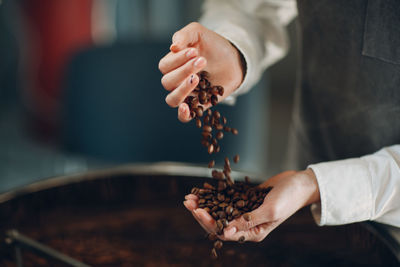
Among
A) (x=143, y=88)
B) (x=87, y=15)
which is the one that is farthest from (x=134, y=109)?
(x=87, y=15)

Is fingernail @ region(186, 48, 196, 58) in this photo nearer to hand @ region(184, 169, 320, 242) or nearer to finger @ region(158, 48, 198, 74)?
finger @ region(158, 48, 198, 74)

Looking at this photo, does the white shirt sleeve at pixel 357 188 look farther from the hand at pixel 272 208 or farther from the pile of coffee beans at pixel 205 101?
the pile of coffee beans at pixel 205 101

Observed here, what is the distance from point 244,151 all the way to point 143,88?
1.45 feet

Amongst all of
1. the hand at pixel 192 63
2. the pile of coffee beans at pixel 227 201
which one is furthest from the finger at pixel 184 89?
the pile of coffee beans at pixel 227 201

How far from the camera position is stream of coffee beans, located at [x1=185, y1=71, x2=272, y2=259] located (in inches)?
22.9

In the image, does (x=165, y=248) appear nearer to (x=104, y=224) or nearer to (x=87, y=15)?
(x=104, y=224)

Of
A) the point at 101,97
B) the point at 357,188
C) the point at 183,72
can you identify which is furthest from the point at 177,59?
the point at 101,97

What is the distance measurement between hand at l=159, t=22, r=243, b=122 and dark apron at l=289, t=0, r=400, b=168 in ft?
0.61

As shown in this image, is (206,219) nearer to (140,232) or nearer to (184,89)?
(184,89)

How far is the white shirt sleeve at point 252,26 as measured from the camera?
0.71 meters

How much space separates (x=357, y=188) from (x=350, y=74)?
0.22 m

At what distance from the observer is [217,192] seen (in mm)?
637

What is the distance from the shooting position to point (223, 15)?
78cm

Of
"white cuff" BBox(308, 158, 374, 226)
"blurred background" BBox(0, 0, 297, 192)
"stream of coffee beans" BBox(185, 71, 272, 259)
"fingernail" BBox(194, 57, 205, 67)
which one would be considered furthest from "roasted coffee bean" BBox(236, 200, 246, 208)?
"blurred background" BBox(0, 0, 297, 192)
